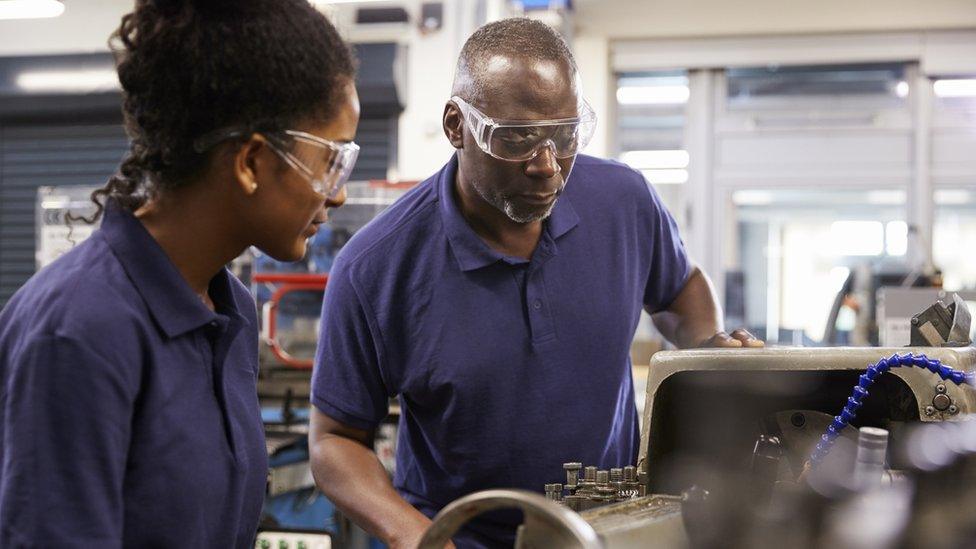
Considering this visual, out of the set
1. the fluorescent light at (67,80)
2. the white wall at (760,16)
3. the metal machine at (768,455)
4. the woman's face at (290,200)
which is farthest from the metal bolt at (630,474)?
the fluorescent light at (67,80)

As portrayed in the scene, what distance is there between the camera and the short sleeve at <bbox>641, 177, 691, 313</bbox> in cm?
163

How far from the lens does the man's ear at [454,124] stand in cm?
151

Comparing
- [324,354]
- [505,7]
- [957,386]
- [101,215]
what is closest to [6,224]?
[505,7]

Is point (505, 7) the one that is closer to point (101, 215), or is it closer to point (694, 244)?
point (694, 244)

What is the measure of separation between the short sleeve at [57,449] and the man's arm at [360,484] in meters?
0.53

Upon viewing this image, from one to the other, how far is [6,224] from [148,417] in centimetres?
580

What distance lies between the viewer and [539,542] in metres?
0.72

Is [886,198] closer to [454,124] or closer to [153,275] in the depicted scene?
[454,124]

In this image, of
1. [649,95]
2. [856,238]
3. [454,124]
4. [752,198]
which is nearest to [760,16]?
[649,95]

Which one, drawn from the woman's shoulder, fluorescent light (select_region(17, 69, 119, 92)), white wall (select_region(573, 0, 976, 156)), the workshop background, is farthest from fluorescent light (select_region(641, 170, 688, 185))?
the woman's shoulder

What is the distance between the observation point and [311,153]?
3.23 ft

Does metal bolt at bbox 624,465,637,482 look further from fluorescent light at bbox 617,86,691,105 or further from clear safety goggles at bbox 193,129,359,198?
fluorescent light at bbox 617,86,691,105

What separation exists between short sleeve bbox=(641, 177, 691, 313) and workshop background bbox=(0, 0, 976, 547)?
3.35 m

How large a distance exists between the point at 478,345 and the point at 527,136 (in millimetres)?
301
